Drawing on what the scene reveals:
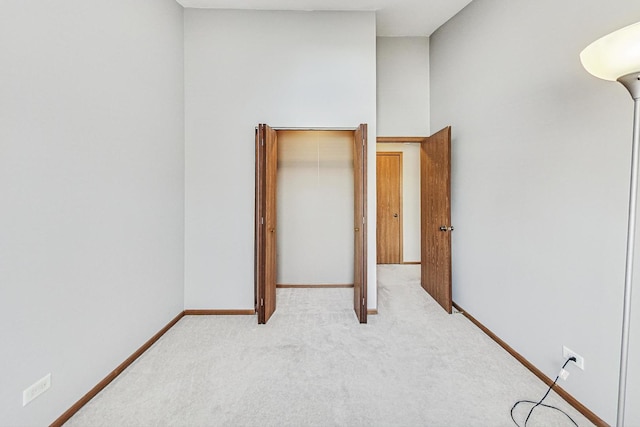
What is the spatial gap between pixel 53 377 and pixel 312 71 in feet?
11.0

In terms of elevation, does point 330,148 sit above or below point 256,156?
above

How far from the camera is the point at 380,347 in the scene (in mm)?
2664

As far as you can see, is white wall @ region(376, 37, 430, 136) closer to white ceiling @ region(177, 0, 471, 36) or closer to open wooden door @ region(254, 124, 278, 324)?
white ceiling @ region(177, 0, 471, 36)

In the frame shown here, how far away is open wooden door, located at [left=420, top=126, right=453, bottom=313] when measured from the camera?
3.45 meters

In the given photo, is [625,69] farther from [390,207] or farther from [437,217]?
[390,207]

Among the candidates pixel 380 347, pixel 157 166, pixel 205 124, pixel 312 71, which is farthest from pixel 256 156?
pixel 380 347

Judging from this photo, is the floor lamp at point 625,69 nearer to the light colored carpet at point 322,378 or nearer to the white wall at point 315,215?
the light colored carpet at point 322,378

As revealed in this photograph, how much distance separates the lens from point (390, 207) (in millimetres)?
5984

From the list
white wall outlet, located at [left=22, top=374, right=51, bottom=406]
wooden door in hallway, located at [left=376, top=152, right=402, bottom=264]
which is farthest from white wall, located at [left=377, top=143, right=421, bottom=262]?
white wall outlet, located at [left=22, top=374, right=51, bottom=406]

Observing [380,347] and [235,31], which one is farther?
[235,31]

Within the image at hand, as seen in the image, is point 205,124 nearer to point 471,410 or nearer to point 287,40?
point 287,40

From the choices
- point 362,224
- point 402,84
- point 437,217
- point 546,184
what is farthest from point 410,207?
point 546,184

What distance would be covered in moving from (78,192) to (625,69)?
2.91 metres

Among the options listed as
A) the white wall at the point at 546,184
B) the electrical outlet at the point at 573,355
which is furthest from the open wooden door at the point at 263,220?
the electrical outlet at the point at 573,355
